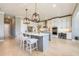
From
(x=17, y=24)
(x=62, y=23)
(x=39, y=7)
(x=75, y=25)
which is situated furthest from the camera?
(x=17, y=24)

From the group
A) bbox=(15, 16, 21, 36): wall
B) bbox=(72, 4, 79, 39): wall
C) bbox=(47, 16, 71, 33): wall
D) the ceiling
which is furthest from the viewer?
bbox=(15, 16, 21, 36): wall

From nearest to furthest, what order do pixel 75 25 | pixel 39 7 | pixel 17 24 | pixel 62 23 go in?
1. pixel 39 7
2. pixel 75 25
3. pixel 62 23
4. pixel 17 24

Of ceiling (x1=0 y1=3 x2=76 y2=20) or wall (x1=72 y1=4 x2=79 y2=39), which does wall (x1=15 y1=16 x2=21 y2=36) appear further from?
wall (x1=72 y1=4 x2=79 y2=39)

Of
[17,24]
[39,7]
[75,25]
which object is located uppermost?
[39,7]

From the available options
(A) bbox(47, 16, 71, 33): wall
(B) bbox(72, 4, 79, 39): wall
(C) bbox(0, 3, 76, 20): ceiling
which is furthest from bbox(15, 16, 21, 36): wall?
(B) bbox(72, 4, 79, 39): wall

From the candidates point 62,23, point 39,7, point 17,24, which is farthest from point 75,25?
point 17,24

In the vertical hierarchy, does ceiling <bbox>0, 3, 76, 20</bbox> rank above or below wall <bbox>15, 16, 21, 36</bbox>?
Answer: above

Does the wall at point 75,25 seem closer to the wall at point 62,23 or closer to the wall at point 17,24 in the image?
the wall at point 62,23

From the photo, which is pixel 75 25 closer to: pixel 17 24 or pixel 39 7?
pixel 39 7

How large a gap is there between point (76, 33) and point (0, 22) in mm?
7319

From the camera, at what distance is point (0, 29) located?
845cm

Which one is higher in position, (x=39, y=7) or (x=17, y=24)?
(x=39, y=7)

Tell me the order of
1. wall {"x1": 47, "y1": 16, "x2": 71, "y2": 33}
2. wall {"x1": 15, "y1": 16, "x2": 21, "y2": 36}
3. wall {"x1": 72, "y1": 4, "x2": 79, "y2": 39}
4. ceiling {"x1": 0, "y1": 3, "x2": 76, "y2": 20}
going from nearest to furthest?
ceiling {"x1": 0, "y1": 3, "x2": 76, "y2": 20}
wall {"x1": 72, "y1": 4, "x2": 79, "y2": 39}
wall {"x1": 47, "y1": 16, "x2": 71, "y2": 33}
wall {"x1": 15, "y1": 16, "x2": 21, "y2": 36}

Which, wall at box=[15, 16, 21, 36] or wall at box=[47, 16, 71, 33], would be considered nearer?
wall at box=[47, 16, 71, 33]
